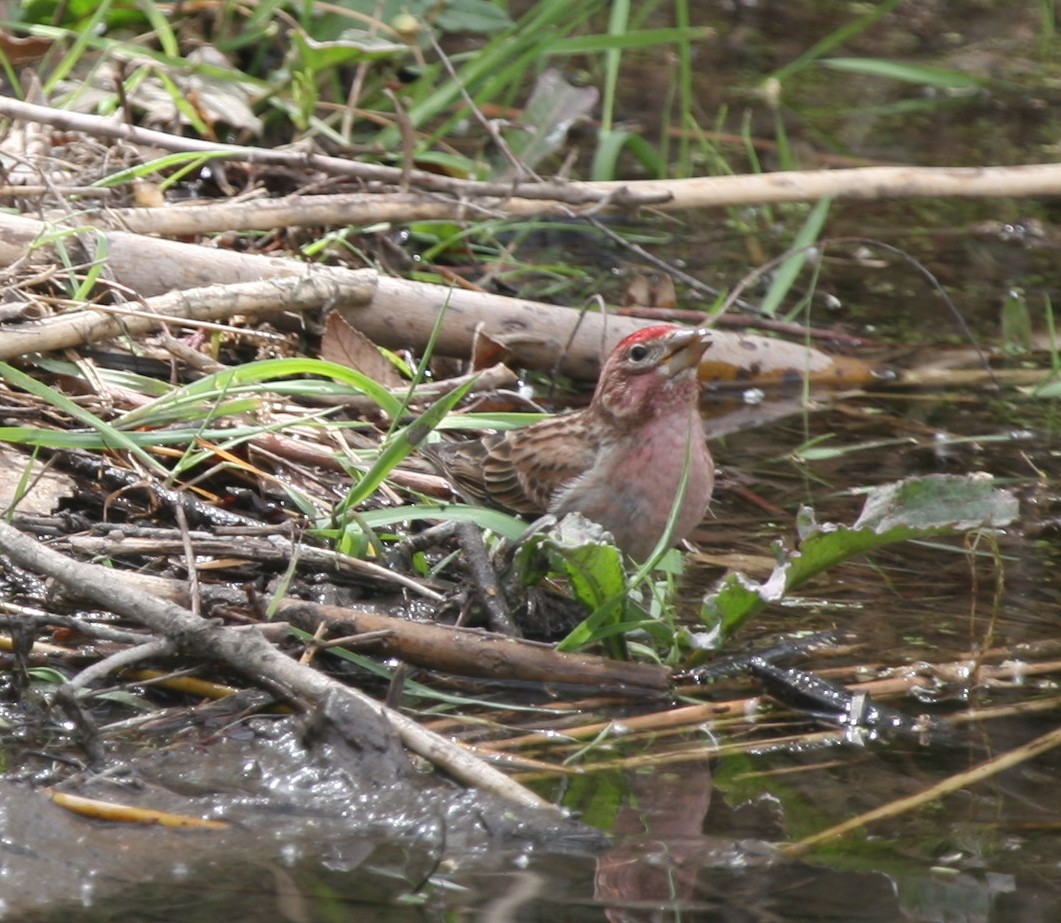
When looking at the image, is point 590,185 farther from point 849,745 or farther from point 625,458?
point 849,745

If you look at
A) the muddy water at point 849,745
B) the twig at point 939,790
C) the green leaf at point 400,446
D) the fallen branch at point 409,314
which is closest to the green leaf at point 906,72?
the muddy water at point 849,745

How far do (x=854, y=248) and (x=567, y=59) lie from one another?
8.16ft

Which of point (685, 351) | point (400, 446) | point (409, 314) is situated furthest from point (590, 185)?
point (400, 446)

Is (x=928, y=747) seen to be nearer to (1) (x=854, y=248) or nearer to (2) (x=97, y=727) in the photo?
(2) (x=97, y=727)

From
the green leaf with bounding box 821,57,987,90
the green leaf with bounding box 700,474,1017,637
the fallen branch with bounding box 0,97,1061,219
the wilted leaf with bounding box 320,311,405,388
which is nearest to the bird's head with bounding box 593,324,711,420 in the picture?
the green leaf with bounding box 700,474,1017,637

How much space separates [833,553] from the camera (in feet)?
14.2

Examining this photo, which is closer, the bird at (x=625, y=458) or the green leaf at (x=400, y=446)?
the green leaf at (x=400, y=446)

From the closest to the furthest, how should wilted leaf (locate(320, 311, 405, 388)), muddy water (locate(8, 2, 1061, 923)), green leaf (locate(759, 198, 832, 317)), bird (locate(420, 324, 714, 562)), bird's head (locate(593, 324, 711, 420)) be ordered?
muddy water (locate(8, 2, 1061, 923)) → bird (locate(420, 324, 714, 562)) → bird's head (locate(593, 324, 711, 420)) → wilted leaf (locate(320, 311, 405, 388)) → green leaf (locate(759, 198, 832, 317))

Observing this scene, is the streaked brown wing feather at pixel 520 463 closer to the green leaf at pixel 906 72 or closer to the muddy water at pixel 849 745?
the muddy water at pixel 849 745

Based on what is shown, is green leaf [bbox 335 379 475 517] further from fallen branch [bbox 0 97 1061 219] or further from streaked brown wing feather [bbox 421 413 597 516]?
fallen branch [bbox 0 97 1061 219]

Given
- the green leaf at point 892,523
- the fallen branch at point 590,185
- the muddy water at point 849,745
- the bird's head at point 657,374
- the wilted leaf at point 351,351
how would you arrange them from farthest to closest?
the fallen branch at point 590,185
the wilted leaf at point 351,351
the bird's head at point 657,374
the green leaf at point 892,523
the muddy water at point 849,745

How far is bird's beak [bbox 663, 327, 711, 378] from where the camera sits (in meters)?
4.97

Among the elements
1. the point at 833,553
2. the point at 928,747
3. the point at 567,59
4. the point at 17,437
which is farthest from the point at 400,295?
the point at 567,59

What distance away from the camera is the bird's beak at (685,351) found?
4973 mm
